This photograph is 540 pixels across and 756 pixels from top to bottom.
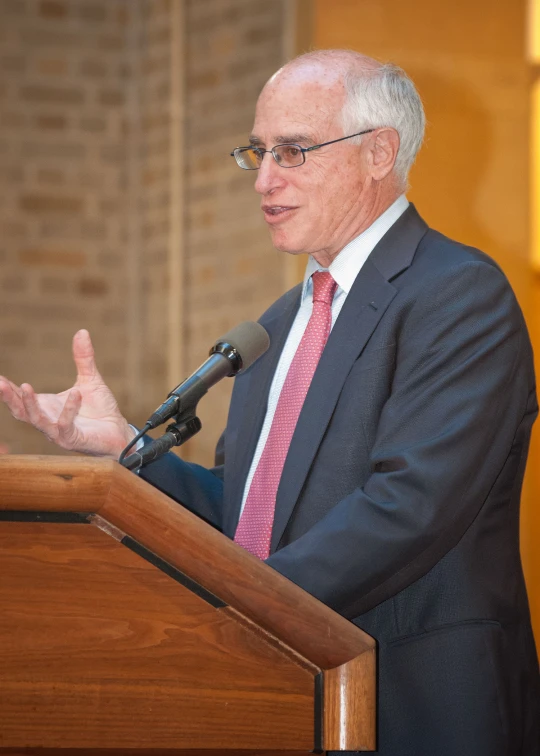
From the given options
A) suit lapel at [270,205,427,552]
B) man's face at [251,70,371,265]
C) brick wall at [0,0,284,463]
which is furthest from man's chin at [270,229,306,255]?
brick wall at [0,0,284,463]

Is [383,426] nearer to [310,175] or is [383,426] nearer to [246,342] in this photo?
[246,342]

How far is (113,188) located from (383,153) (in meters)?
3.72

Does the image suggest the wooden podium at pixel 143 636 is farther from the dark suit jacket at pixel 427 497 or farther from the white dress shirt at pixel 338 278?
the white dress shirt at pixel 338 278

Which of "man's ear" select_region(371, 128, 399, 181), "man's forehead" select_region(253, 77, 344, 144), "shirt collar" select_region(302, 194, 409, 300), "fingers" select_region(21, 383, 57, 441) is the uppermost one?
"man's forehead" select_region(253, 77, 344, 144)

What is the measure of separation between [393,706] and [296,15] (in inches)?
153

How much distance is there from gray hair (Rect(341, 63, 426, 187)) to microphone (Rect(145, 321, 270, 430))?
0.60 meters

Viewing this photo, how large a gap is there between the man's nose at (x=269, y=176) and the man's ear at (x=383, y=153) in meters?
0.21

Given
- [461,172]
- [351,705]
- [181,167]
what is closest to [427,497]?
[351,705]

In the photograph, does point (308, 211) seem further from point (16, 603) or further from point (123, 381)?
point (123, 381)

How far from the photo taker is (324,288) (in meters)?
2.37

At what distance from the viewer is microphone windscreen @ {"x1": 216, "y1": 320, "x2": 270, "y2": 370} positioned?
2006 millimetres

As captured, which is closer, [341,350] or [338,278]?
[341,350]

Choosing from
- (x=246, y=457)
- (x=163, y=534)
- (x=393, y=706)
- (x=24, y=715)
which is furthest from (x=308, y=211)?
(x=24, y=715)

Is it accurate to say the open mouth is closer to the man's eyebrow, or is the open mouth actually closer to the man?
the man
